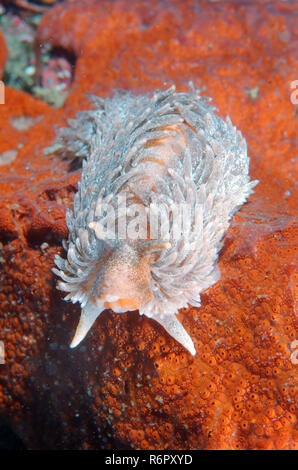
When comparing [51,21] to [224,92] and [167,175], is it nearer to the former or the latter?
[224,92]

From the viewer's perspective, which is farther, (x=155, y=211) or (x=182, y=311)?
(x=182, y=311)

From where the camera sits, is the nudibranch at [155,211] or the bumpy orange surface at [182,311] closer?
the nudibranch at [155,211]

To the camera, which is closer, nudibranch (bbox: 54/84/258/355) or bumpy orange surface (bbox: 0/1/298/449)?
nudibranch (bbox: 54/84/258/355)

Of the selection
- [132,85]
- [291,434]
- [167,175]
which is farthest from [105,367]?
A: [132,85]

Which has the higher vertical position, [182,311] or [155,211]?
[155,211]
